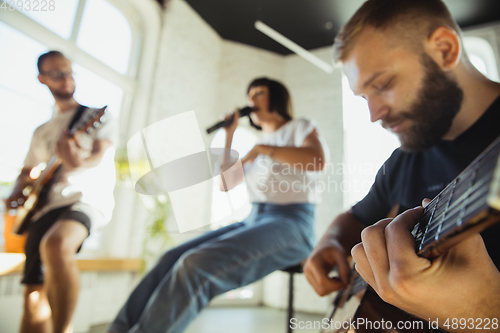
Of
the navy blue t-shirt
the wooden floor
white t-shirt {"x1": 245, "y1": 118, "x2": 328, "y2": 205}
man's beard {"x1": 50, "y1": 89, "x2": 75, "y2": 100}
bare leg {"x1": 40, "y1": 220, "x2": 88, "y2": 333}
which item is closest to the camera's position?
the navy blue t-shirt

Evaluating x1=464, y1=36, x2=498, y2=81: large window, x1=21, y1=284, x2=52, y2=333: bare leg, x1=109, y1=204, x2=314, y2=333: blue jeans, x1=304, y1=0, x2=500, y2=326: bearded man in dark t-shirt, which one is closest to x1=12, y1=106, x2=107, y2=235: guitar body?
x1=21, y1=284, x2=52, y2=333: bare leg

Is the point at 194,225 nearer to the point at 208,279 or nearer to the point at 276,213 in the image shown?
the point at 208,279

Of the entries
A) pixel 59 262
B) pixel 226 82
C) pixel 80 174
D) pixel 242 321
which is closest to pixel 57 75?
pixel 80 174

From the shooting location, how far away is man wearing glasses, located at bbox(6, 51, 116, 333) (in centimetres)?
68

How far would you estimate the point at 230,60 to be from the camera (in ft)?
7.91

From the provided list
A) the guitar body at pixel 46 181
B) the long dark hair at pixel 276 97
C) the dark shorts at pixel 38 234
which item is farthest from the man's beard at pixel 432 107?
the long dark hair at pixel 276 97

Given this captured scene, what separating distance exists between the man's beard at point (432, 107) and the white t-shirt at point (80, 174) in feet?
2.10

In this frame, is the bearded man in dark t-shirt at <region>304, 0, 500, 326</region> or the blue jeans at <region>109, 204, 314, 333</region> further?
the blue jeans at <region>109, 204, 314, 333</region>

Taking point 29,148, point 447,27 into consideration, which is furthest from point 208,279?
point 447,27

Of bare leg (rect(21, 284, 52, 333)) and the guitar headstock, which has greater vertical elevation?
the guitar headstock

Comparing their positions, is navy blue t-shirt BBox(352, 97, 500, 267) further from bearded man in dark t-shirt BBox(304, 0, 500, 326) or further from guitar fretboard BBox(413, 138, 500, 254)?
guitar fretboard BBox(413, 138, 500, 254)

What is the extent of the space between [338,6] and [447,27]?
71 centimetres

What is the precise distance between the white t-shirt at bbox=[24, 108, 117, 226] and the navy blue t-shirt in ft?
1.96

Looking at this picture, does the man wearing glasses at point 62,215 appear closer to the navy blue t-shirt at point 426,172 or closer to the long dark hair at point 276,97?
the navy blue t-shirt at point 426,172
